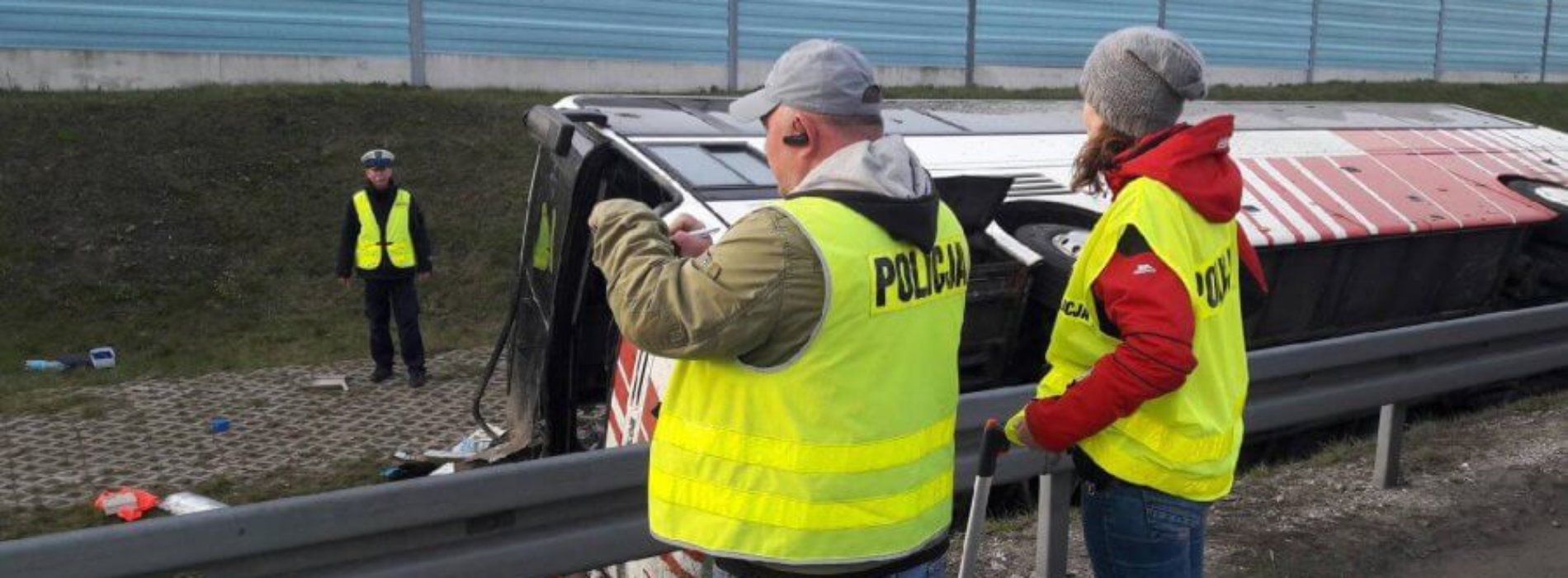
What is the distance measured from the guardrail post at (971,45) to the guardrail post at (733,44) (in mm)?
3270

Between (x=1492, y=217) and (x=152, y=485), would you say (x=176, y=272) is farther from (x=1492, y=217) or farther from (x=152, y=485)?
(x=1492, y=217)

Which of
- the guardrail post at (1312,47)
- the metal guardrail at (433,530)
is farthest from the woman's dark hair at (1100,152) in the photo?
the guardrail post at (1312,47)

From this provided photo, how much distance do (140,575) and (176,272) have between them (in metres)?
7.78

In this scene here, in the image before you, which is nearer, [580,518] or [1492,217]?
[580,518]

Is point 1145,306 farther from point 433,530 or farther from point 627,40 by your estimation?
point 627,40

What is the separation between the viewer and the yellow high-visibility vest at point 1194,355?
2.61m

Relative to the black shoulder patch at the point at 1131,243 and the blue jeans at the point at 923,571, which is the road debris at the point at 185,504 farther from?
the black shoulder patch at the point at 1131,243

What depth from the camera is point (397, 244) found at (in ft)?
29.8

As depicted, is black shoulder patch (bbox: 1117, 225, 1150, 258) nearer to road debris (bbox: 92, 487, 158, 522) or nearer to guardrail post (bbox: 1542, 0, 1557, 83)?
road debris (bbox: 92, 487, 158, 522)

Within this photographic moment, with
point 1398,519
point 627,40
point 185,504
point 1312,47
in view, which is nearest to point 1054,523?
point 1398,519

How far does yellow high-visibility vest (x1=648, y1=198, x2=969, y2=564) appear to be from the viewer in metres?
2.14

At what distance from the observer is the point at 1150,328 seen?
8.20ft

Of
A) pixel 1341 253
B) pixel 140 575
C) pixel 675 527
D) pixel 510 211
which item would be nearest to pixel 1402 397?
pixel 1341 253

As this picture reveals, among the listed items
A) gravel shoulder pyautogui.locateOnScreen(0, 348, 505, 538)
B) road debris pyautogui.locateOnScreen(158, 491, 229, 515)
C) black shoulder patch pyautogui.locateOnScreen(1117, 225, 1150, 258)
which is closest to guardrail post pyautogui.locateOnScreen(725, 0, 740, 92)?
gravel shoulder pyautogui.locateOnScreen(0, 348, 505, 538)
